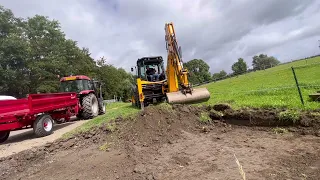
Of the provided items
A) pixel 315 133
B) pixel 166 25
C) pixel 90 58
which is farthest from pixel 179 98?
pixel 90 58

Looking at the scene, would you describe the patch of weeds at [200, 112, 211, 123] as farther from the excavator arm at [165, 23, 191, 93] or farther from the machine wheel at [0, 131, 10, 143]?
the machine wheel at [0, 131, 10, 143]

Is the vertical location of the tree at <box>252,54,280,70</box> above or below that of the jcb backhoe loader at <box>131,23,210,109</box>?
above

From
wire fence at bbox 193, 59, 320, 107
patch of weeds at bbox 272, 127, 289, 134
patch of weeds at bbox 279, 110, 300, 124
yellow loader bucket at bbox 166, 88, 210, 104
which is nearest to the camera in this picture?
patch of weeds at bbox 272, 127, 289, 134

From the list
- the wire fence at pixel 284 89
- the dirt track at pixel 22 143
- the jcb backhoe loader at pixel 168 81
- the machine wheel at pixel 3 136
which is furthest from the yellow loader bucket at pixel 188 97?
the machine wheel at pixel 3 136

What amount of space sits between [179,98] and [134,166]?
19.7 feet

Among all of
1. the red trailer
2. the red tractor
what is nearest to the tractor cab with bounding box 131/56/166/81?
the red tractor

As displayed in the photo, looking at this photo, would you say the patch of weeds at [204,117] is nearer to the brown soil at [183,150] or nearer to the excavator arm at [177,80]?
the brown soil at [183,150]

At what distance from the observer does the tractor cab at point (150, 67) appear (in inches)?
596

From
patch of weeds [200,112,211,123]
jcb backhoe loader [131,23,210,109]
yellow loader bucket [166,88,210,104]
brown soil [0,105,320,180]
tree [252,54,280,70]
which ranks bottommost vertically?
brown soil [0,105,320,180]

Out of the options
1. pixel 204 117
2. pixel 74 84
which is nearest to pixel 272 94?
pixel 204 117

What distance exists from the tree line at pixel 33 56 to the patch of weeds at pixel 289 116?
28083 millimetres

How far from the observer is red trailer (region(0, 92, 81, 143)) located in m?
9.47

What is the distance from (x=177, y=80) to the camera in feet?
40.7

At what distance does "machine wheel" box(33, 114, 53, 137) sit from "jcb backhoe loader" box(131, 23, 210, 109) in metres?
4.36
